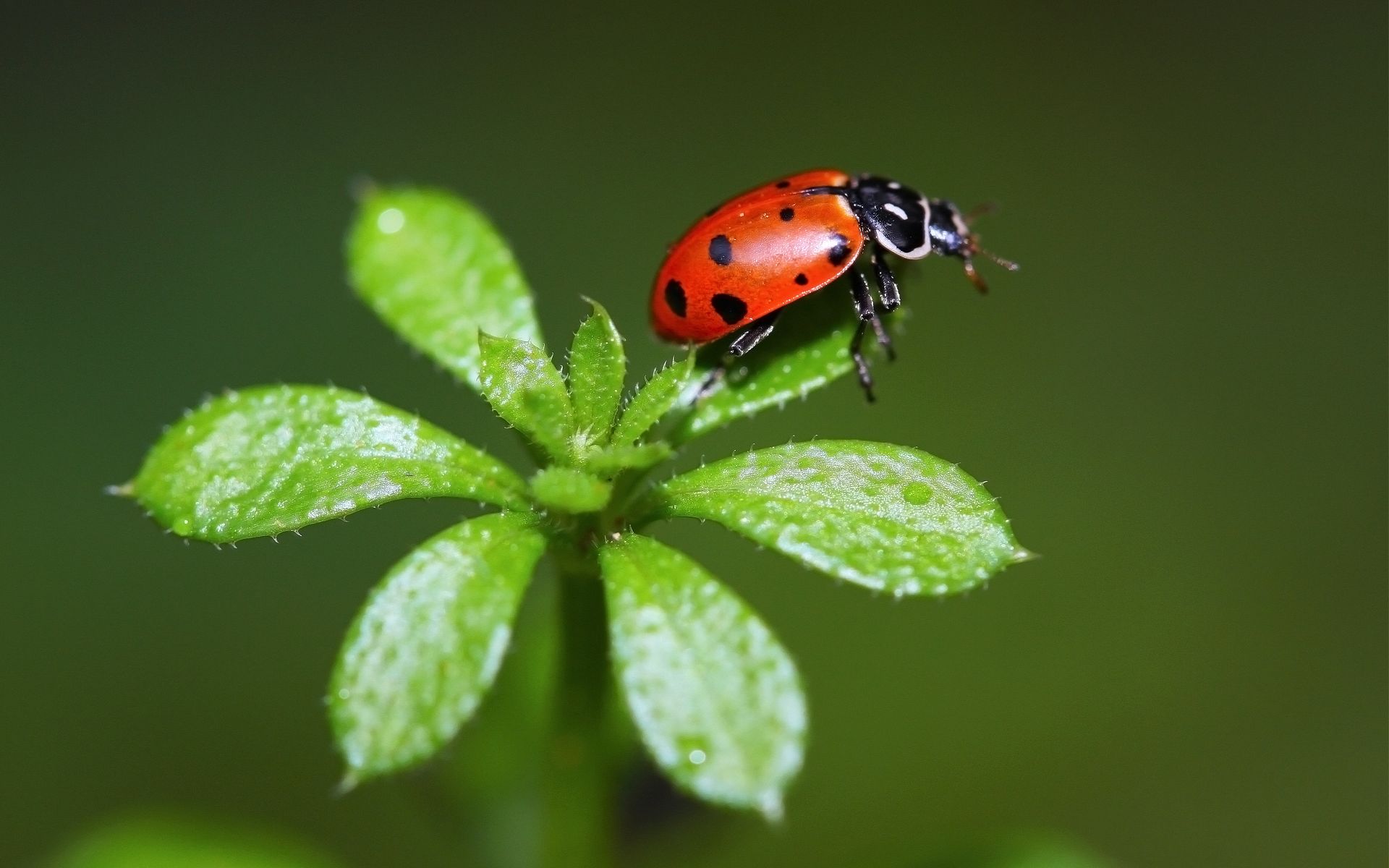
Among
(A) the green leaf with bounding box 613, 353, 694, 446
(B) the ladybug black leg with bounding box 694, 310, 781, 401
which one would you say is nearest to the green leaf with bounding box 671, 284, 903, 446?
(B) the ladybug black leg with bounding box 694, 310, 781, 401

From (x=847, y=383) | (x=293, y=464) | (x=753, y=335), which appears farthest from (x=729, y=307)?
(x=847, y=383)

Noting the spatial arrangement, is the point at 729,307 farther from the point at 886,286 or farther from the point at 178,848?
the point at 178,848

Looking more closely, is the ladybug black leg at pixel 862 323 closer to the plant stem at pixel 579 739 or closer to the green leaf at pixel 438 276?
the green leaf at pixel 438 276

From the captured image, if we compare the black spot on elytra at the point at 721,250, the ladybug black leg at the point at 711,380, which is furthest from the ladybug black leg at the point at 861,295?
the ladybug black leg at the point at 711,380

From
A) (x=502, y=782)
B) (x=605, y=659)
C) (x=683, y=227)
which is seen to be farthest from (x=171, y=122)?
(x=605, y=659)

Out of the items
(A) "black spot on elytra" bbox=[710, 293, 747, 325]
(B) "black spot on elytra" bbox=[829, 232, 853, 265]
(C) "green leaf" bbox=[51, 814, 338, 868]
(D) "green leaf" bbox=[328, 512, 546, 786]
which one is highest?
(B) "black spot on elytra" bbox=[829, 232, 853, 265]

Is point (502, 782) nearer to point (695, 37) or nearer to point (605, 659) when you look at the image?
point (605, 659)

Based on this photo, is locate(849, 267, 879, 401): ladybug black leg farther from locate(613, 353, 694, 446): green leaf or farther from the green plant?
locate(613, 353, 694, 446): green leaf
